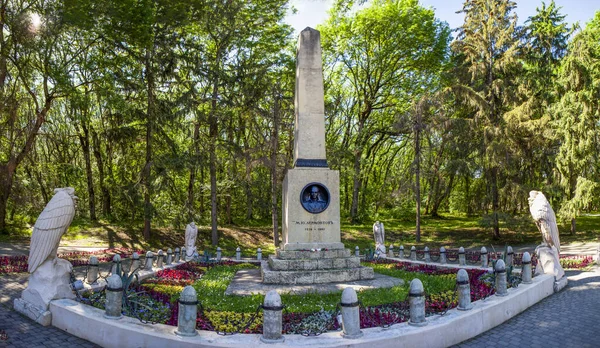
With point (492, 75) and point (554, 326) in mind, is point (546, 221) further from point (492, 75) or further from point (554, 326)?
point (492, 75)

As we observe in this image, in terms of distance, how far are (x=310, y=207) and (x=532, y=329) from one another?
611 centimetres

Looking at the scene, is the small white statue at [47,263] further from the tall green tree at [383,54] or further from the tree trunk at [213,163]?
the tall green tree at [383,54]

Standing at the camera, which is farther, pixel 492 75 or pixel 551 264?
pixel 492 75

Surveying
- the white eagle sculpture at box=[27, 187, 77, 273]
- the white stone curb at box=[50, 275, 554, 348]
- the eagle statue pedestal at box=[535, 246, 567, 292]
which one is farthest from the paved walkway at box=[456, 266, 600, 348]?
the white eagle sculpture at box=[27, 187, 77, 273]

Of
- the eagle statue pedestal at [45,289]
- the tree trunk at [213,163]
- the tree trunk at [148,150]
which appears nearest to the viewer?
the eagle statue pedestal at [45,289]

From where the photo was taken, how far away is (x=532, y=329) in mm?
6734

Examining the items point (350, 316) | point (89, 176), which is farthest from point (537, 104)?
point (89, 176)

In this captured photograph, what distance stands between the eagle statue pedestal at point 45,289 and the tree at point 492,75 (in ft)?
72.8

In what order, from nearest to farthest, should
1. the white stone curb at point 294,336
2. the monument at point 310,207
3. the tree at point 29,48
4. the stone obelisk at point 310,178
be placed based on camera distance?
the white stone curb at point 294,336 < the monument at point 310,207 < the stone obelisk at point 310,178 < the tree at point 29,48

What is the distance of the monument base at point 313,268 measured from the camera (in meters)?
10.1

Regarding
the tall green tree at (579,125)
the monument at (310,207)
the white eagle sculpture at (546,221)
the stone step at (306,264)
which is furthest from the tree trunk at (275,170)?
the tall green tree at (579,125)

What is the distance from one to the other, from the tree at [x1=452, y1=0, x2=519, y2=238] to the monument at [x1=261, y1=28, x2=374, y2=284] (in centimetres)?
1513

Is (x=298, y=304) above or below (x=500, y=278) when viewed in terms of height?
below

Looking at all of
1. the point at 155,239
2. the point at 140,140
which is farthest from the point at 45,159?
the point at 155,239
